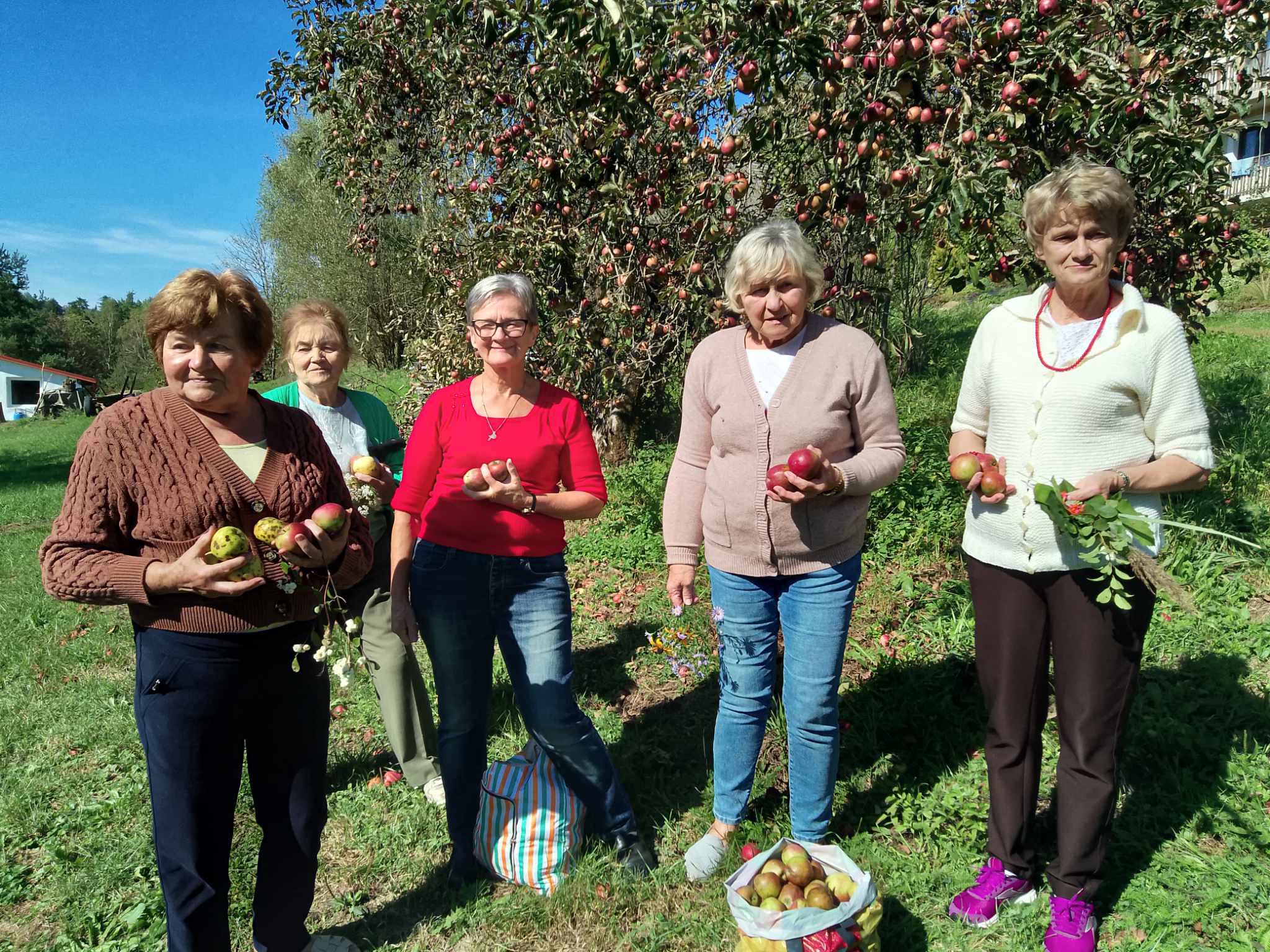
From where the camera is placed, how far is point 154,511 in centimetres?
188

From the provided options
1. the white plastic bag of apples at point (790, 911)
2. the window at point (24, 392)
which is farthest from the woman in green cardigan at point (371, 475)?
the window at point (24, 392)

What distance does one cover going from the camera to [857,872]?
2.27 m

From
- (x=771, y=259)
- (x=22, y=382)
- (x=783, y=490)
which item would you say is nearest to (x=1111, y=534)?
(x=783, y=490)

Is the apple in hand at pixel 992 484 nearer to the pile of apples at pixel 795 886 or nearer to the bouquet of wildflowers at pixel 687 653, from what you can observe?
the pile of apples at pixel 795 886

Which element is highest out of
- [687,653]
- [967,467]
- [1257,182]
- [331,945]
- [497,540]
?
[1257,182]

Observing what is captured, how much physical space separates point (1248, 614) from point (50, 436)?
89.5 ft

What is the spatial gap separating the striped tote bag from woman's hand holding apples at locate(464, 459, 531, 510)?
40.4 inches

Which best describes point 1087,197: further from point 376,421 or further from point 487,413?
point 376,421

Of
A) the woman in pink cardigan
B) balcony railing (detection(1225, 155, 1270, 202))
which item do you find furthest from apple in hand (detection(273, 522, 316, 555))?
balcony railing (detection(1225, 155, 1270, 202))

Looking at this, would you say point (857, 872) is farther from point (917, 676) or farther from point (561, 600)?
point (917, 676)

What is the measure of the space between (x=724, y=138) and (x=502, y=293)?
1841mm

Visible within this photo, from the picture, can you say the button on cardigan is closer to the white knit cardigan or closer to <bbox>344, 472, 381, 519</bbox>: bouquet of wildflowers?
the white knit cardigan

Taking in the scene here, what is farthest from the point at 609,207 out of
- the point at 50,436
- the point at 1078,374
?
→ the point at 50,436

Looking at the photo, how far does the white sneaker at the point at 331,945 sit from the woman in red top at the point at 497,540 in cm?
58
